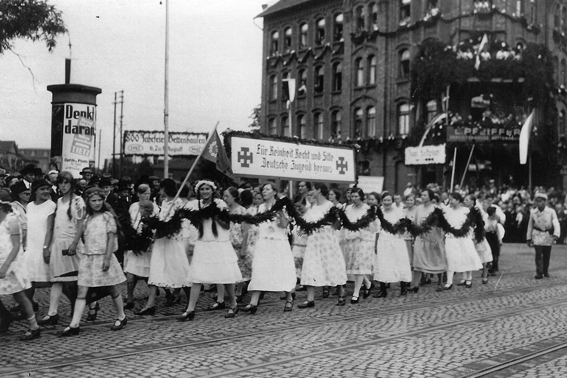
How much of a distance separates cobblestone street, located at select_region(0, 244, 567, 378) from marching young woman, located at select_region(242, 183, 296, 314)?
15.3 inches

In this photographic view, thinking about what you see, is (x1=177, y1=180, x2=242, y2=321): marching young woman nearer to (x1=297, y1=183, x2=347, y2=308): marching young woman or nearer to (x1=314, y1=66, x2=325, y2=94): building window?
(x1=297, y1=183, x2=347, y2=308): marching young woman

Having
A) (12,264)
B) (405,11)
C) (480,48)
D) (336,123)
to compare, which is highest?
(405,11)

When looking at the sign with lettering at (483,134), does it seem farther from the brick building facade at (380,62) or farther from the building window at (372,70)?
the building window at (372,70)

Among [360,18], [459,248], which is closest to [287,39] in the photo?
[360,18]

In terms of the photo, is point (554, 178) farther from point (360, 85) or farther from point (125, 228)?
point (125, 228)

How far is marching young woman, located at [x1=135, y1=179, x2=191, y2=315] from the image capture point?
385 inches

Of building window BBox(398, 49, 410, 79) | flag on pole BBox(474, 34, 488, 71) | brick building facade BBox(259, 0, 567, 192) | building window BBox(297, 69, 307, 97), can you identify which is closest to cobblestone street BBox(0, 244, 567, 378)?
brick building facade BBox(259, 0, 567, 192)

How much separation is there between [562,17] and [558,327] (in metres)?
36.4

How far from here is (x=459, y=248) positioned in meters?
14.2

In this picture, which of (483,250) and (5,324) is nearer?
(5,324)

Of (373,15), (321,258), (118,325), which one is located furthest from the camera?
(373,15)

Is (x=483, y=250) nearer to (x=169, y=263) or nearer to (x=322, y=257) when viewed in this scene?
(x=322, y=257)

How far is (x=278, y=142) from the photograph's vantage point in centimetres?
1342

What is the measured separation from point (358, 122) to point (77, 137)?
28.8 metres
